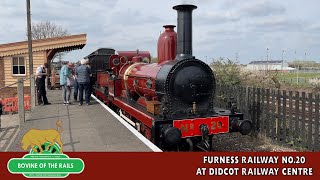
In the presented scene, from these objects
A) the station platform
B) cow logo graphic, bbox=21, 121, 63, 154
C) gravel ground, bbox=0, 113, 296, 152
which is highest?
cow logo graphic, bbox=21, 121, 63, 154

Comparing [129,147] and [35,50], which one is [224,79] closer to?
[129,147]

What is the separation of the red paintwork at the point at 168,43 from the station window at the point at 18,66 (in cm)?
1277

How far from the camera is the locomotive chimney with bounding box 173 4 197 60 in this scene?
20.5 feet

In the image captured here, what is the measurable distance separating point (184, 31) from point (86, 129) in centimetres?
301

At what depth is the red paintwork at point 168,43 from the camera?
693cm

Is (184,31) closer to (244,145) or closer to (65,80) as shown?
(244,145)

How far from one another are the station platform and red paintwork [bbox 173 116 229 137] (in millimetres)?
825

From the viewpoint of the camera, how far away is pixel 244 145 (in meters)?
7.95

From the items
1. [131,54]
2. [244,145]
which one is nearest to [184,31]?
[244,145]

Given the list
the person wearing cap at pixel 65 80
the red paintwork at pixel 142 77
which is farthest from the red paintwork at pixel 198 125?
the person wearing cap at pixel 65 80

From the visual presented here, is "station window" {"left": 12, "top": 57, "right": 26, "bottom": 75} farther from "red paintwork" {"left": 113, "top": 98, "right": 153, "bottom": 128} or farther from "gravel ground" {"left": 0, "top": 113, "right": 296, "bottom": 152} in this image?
"red paintwork" {"left": 113, "top": 98, "right": 153, "bottom": 128}

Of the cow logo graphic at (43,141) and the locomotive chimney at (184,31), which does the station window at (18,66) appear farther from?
Answer: the cow logo graphic at (43,141)

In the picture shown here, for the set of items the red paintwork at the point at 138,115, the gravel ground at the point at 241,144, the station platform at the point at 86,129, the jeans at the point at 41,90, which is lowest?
the gravel ground at the point at 241,144

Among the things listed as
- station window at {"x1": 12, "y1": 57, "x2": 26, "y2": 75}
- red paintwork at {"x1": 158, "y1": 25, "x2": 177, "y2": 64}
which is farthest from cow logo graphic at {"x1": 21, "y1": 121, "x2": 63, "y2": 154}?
station window at {"x1": 12, "y1": 57, "x2": 26, "y2": 75}
